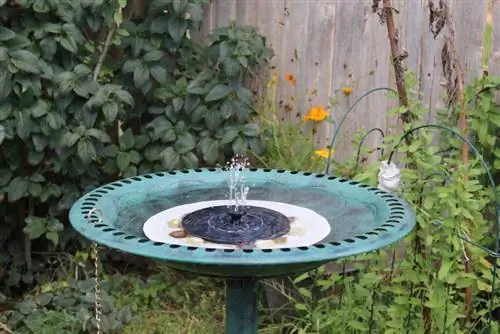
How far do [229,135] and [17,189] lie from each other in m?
1.14

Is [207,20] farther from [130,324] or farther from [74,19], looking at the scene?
[130,324]

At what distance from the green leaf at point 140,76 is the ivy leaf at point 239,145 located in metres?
0.58

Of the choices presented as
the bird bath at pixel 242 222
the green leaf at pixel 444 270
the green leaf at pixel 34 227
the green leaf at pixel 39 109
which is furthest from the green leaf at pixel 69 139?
the green leaf at pixel 444 270

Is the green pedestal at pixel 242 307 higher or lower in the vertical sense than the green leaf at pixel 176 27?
lower

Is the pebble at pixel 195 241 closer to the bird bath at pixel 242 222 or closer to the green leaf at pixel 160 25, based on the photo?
the bird bath at pixel 242 222

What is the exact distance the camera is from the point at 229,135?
14.2 ft

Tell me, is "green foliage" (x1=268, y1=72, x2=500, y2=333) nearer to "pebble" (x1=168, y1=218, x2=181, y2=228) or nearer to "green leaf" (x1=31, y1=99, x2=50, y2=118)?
"pebble" (x1=168, y1=218, x2=181, y2=228)

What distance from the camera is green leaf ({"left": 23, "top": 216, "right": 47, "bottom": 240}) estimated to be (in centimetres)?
431

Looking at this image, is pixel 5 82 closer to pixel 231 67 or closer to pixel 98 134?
pixel 98 134

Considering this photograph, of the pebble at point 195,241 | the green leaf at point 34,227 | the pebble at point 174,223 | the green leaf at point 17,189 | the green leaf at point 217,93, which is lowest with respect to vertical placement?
the green leaf at point 34,227

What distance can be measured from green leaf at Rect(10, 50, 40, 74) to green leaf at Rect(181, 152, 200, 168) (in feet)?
2.87

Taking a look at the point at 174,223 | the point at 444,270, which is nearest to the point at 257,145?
the point at 444,270

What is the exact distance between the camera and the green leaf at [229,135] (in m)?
4.32

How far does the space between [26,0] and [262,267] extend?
7.83 feet
